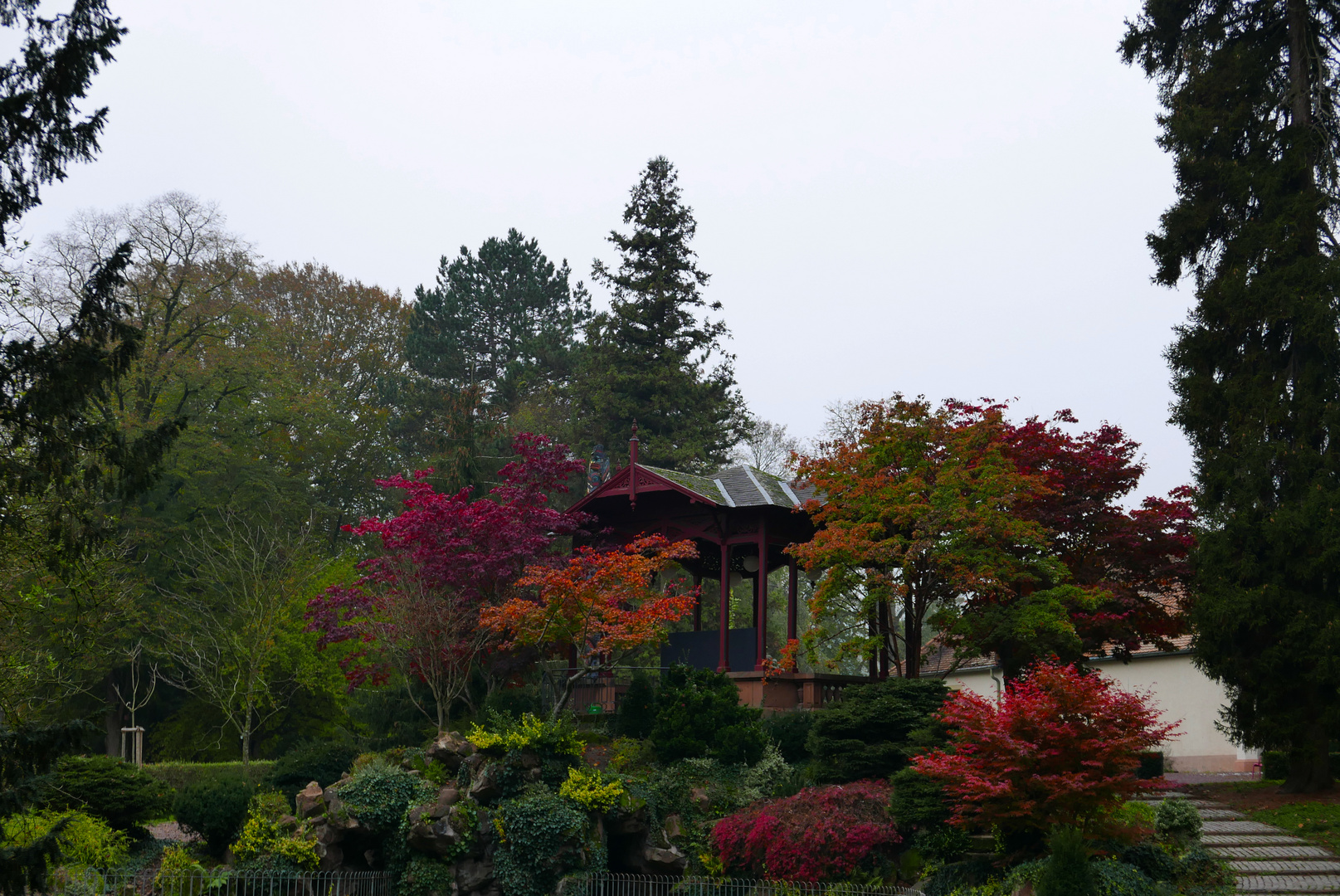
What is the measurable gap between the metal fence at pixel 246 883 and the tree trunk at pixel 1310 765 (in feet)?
46.5

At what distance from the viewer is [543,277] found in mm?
49000

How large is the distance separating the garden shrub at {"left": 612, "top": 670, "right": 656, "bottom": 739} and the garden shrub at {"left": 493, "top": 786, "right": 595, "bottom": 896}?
10.6ft

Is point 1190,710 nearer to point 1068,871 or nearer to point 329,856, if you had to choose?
point 1068,871

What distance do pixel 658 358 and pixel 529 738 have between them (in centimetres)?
2436

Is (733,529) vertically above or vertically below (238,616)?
above

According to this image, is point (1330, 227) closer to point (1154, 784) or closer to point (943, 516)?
point (943, 516)

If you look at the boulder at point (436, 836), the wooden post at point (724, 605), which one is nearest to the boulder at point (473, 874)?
the boulder at point (436, 836)

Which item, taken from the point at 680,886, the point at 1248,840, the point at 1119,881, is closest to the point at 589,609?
the point at 680,886

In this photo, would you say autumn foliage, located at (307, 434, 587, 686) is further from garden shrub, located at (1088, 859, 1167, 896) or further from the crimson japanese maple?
garden shrub, located at (1088, 859, 1167, 896)

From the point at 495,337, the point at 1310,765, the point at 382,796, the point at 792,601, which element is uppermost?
the point at 495,337

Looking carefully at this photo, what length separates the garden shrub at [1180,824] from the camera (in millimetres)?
14203

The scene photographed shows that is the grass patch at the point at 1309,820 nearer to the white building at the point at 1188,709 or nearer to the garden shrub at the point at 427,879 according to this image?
the white building at the point at 1188,709

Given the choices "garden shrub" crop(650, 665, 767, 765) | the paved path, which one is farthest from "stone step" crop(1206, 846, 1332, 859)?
"garden shrub" crop(650, 665, 767, 765)

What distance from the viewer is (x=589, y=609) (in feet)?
61.1
